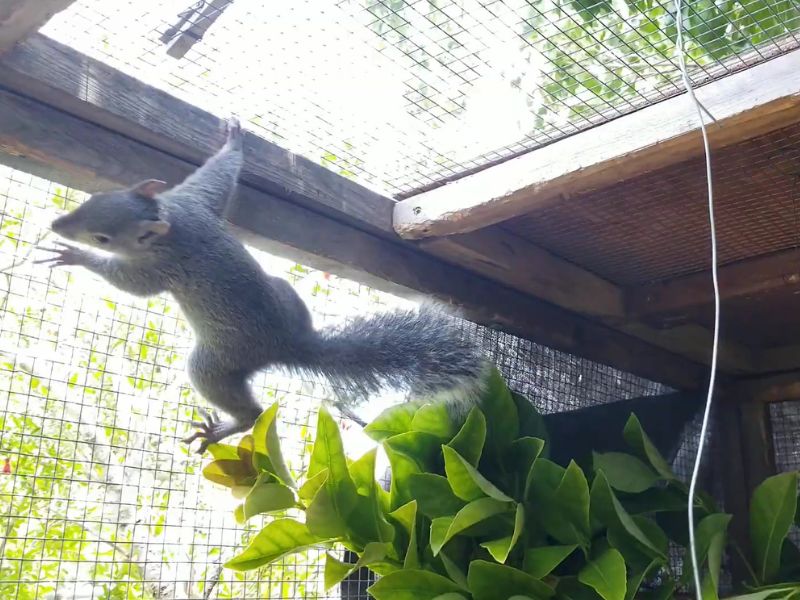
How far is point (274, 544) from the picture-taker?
1128mm

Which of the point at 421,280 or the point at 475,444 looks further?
the point at 421,280

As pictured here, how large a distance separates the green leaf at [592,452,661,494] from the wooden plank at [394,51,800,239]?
1.61 feet

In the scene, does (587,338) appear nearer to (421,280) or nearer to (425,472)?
(421,280)

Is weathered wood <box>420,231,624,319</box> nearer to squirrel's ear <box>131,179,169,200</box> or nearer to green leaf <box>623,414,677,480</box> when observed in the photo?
green leaf <box>623,414,677,480</box>

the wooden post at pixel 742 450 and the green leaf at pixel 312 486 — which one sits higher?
the wooden post at pixel 742 450

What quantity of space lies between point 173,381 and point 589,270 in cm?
97

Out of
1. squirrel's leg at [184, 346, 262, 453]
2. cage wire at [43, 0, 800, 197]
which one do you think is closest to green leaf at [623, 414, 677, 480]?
cage wire at [43, 0, 800, 197]

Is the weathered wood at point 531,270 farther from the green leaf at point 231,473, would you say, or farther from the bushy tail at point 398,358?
the green leaf at point 231,473

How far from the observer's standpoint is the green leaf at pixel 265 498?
1107 millimetres

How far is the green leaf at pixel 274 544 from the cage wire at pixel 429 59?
63cm

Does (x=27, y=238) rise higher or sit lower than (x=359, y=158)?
lower

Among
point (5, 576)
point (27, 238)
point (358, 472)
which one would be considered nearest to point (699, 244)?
point (358, 472)

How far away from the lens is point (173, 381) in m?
1.26

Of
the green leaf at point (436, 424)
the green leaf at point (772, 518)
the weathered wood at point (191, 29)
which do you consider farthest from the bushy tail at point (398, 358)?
the green leaf at point (772, 518)
